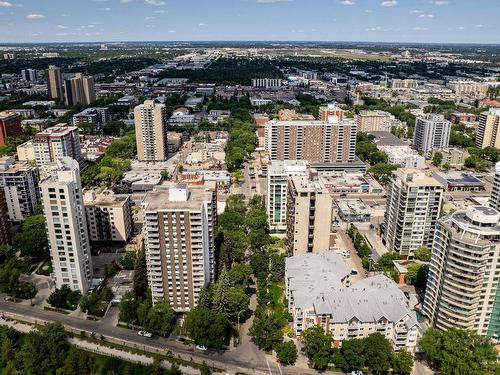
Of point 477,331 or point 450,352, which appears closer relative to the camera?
point 450,352

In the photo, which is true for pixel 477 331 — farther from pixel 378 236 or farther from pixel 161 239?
pixel 161 239

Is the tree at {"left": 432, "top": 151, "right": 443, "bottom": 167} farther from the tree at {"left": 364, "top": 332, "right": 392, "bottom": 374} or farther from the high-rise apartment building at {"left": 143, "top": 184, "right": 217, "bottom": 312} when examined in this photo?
the high-rise apartment building at {"left": 143, "top": 184, "right": 217, "bottom": 312}

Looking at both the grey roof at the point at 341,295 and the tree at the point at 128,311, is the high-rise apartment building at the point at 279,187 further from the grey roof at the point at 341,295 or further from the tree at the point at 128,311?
the tree at the point at 128,311

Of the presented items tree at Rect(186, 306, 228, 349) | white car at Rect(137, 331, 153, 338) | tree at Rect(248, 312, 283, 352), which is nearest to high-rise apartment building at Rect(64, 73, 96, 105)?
white car at Rect(137, 331, 153, 338)

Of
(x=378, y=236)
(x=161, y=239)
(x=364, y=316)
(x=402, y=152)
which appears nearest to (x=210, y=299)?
(x=161, y=239)

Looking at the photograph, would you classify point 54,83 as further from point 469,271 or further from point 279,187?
point 469,271

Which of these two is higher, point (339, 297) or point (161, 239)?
point (161, 239)
